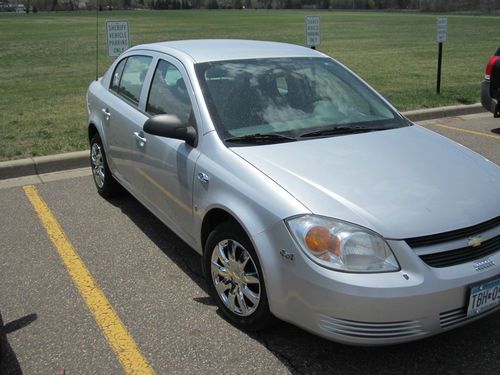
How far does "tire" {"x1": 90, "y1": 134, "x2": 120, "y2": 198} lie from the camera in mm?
5414

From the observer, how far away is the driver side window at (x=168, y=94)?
3.82 metres

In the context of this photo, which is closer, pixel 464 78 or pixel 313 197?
pixel 313 197

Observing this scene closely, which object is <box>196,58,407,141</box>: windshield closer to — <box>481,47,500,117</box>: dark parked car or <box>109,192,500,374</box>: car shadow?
<box>109,192,500,374</box>: car shadow

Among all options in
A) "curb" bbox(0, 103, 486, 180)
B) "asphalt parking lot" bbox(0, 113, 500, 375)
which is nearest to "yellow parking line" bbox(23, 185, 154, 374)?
"asphalt parking lot" bbox(0, 113, 500, 375)

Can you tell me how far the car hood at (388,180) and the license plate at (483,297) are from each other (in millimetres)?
311

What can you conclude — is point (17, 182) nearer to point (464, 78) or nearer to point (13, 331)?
point (13, 331)

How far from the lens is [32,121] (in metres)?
8.84

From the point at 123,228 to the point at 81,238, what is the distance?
0.38 metres

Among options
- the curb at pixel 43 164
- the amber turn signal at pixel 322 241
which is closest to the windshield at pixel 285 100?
the amber turn signal at pixel 322 241

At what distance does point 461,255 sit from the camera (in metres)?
2.70

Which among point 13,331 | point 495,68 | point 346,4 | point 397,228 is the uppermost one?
point 346,4

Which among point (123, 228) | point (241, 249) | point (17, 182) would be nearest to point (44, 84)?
point (17, 182)

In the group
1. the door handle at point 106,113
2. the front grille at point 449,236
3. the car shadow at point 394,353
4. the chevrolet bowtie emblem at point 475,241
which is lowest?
the car shadow at point 394,353

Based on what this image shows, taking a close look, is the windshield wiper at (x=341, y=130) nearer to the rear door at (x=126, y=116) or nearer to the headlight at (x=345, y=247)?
the headlight at (x=345, y=247)
